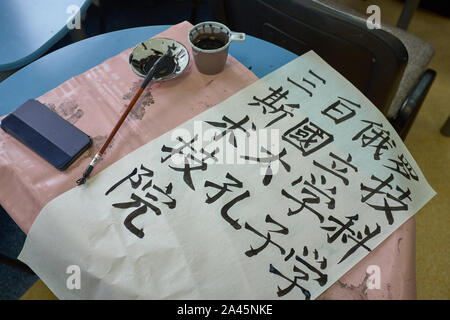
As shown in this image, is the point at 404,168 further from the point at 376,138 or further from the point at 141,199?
the point at 141,199

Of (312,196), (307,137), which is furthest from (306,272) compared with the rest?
(307,137)

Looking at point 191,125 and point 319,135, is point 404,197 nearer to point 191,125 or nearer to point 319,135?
point 319,135

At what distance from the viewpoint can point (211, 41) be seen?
2.51ft

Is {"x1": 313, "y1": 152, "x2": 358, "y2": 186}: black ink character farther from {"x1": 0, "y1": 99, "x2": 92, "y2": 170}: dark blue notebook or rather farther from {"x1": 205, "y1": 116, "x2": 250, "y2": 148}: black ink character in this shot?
{"x1": 0, "y1": 99, "x2": 92, "y2": 170}: dark blue notebook

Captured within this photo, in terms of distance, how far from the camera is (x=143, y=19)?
1.89 metres

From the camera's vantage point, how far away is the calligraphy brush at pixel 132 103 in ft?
2.11

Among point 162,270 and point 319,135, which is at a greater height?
point 319,135

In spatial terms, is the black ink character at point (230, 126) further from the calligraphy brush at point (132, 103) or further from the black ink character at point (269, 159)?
the calligraphy brush at point (132, 103)

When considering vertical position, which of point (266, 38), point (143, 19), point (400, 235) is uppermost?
point (266, 38)

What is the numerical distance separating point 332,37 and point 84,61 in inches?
23.3

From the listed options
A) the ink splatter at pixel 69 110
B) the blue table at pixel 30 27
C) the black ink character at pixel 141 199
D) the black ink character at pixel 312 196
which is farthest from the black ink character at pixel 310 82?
the blue table at pixel 30 27
